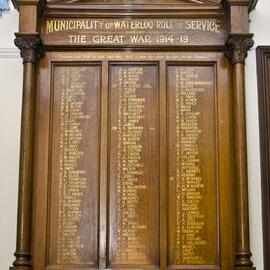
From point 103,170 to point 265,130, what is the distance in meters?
1.43

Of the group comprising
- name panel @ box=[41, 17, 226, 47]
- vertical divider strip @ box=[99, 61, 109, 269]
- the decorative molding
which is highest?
name panel @ box=[41, 17, 226, 47]

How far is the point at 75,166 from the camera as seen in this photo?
5.35 m

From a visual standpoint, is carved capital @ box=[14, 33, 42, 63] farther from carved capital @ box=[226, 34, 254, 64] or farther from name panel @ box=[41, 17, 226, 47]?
carved capital @ box=[226, 34, 254, 64]

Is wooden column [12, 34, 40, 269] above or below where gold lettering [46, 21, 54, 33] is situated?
below

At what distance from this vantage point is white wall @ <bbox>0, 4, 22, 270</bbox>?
5289 mm

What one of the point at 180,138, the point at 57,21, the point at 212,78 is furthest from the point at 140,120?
the point at 57,21

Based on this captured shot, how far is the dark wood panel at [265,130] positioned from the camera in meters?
5.25

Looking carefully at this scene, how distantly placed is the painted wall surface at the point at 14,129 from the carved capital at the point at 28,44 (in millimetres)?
196

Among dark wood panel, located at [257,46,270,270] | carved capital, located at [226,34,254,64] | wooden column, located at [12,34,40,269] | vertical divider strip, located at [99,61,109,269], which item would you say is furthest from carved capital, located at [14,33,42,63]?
dark wood panel, located at [257,46,270,270]

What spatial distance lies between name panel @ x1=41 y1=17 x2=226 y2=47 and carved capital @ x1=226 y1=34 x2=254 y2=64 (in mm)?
157

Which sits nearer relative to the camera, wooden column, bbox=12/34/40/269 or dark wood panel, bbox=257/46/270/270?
wooden column, bbox=12/34/40/269

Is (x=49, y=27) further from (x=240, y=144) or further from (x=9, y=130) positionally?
(x=240, y=144)

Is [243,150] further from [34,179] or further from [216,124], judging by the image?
[34,179]

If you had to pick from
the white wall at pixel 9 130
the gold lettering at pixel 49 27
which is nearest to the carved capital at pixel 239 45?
the gold lettering at pixel 49 27
